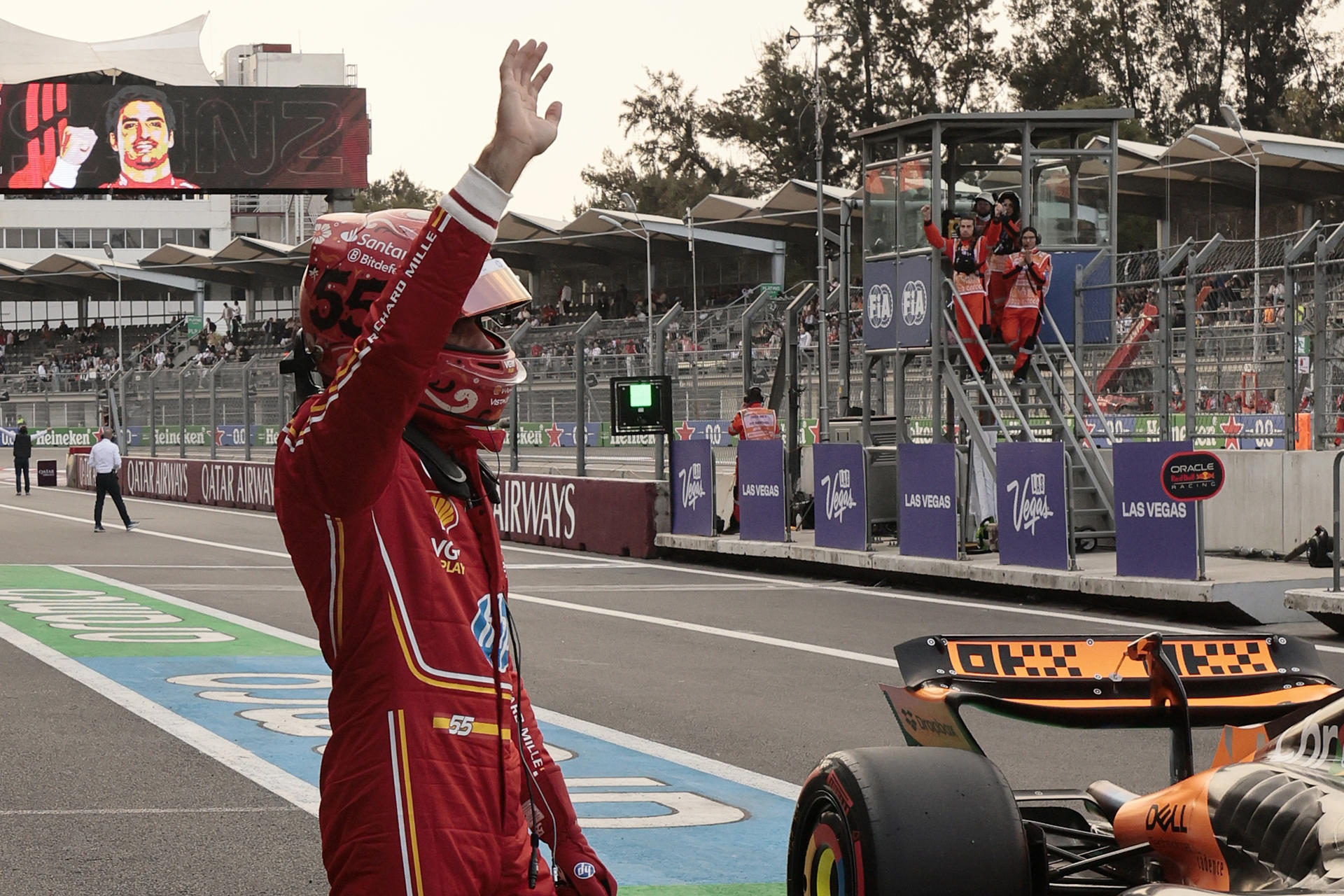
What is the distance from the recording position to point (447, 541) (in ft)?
8.80

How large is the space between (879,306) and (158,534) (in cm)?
1156

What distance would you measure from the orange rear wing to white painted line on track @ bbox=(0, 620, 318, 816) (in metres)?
3.10

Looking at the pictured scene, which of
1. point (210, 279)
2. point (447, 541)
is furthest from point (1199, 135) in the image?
point (210, 279)

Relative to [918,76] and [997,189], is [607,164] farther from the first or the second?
[997,189]

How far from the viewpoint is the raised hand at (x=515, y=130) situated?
227 cm

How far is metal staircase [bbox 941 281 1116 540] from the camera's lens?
16.0 metres

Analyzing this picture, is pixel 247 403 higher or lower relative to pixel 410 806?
higher

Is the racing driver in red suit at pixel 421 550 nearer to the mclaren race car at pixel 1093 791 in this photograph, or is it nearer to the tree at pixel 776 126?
the mclaren race car at pixel 1093 791

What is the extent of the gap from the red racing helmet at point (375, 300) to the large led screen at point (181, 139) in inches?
2172

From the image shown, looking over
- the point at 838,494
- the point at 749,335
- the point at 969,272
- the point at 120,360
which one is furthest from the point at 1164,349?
the point at 120,360

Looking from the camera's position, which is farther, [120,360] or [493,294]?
[120,360]

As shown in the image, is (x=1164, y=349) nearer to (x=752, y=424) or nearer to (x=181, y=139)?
(x=752, y=424)

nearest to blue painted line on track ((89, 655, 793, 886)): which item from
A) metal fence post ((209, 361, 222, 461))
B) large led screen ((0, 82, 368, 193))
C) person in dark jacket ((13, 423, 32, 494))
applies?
metal fence post ((209, 361, 222, 461))

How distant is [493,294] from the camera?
277 centimetres
